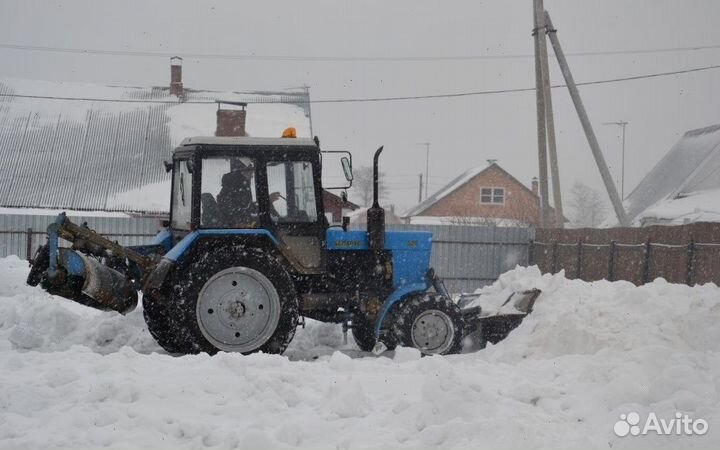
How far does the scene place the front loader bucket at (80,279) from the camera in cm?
802

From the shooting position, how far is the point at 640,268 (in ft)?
49.8

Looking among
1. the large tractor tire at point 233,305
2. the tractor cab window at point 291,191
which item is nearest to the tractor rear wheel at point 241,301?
the large tractor tire at point 233,305

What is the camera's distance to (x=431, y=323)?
881cm

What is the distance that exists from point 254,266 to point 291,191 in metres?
0.93

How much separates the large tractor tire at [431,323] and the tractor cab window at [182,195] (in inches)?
94.6

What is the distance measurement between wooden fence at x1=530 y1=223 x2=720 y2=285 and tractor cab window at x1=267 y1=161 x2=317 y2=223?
779cm

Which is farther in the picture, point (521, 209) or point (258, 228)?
point (521, 209)

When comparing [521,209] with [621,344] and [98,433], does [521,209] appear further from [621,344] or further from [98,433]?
[98,433]

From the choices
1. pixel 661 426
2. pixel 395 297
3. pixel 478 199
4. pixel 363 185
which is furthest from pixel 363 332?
pixel 363 185

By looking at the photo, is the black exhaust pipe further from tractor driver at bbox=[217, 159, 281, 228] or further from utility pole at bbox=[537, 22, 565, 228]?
utility pole at bbox=[537, 22, 565, 228]

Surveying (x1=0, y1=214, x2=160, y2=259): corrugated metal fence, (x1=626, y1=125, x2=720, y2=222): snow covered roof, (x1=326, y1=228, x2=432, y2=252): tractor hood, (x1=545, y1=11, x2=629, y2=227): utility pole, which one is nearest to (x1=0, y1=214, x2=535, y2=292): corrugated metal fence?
(x1=0, y1=214, x2=160, y2=259): corrugated metal fence

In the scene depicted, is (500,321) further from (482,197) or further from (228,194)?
(482,197)

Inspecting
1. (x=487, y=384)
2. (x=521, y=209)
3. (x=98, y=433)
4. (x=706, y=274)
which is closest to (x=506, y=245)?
(x=706, y=274)

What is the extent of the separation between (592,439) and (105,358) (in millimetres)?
3691
